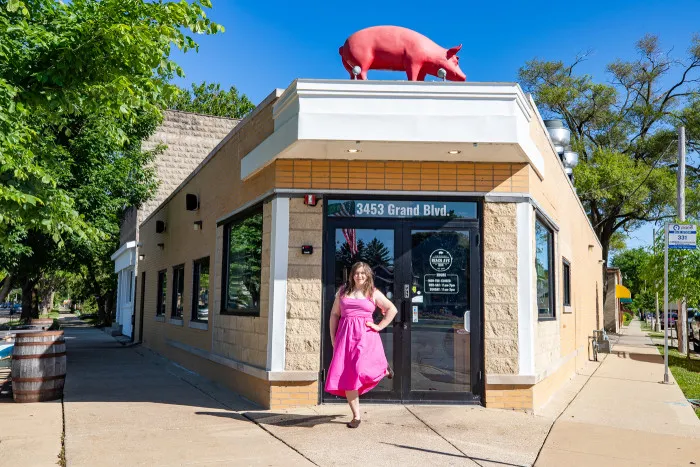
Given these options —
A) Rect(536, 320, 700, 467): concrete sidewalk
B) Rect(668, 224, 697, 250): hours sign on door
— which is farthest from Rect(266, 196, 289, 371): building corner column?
Rect(668, 224, 697, 250): hours sign on door

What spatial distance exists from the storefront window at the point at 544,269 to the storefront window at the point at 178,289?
760 cm

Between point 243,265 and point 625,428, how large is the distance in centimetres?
555

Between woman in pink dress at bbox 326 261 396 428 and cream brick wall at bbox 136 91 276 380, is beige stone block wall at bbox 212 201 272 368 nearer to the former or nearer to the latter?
cream brick wall at bbox 136 91 276 380

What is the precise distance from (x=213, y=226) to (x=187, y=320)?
8.48 ft

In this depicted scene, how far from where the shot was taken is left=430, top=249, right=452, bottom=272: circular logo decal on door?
8266 millimetres

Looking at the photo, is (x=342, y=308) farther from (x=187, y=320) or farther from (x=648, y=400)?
(x=187, y=320)

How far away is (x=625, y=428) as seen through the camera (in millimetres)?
7527

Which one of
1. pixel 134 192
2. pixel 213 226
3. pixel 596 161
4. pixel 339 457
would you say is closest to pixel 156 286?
pixel 134 192

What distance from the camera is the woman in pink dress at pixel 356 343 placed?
6887mm

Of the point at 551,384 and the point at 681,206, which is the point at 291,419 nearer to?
the point at 551,384

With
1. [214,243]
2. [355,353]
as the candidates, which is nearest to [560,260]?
[355,353]

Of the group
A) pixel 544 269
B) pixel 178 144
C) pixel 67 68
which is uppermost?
pixel 178 144

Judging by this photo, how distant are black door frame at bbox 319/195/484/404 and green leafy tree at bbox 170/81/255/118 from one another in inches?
1196

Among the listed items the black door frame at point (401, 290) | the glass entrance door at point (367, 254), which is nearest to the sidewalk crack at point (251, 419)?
the black door frame at point (401, 290)
